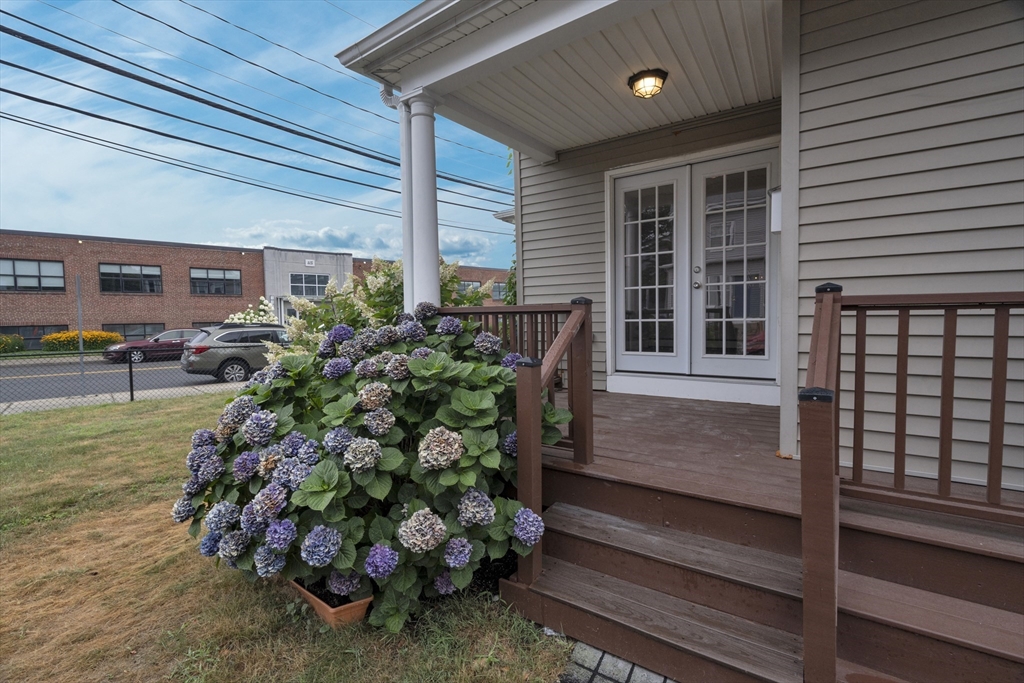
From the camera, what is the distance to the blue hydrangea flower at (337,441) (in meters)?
1.83

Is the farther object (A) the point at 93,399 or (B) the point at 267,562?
(A) the point at 93,399

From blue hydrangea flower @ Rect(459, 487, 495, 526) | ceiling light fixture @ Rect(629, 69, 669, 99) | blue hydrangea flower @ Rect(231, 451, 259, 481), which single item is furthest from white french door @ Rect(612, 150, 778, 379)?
blue hydrangea flower @ Rect(231, 451, 259, 481)

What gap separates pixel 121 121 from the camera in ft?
28.8

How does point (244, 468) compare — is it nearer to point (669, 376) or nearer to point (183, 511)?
point (183, 511)

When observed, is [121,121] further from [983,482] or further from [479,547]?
[983,482]

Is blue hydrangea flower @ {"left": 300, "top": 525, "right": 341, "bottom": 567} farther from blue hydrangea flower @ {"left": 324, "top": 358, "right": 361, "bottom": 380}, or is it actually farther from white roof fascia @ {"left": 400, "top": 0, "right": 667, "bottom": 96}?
white roof fascia @ {"left": 400, "top": 0, "right": 667, "bottom": 96}

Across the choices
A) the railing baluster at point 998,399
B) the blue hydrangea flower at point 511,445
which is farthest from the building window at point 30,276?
the railing baluster at point 998,399

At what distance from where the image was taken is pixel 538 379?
6.26ft

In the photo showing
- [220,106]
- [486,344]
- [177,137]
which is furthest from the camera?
[177,137]

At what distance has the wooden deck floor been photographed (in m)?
1.86

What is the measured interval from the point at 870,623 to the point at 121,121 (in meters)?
12.4

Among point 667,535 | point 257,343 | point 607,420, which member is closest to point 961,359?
point 667,535

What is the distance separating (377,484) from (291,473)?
0.34 meters

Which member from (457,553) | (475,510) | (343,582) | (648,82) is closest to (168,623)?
(343,582)
